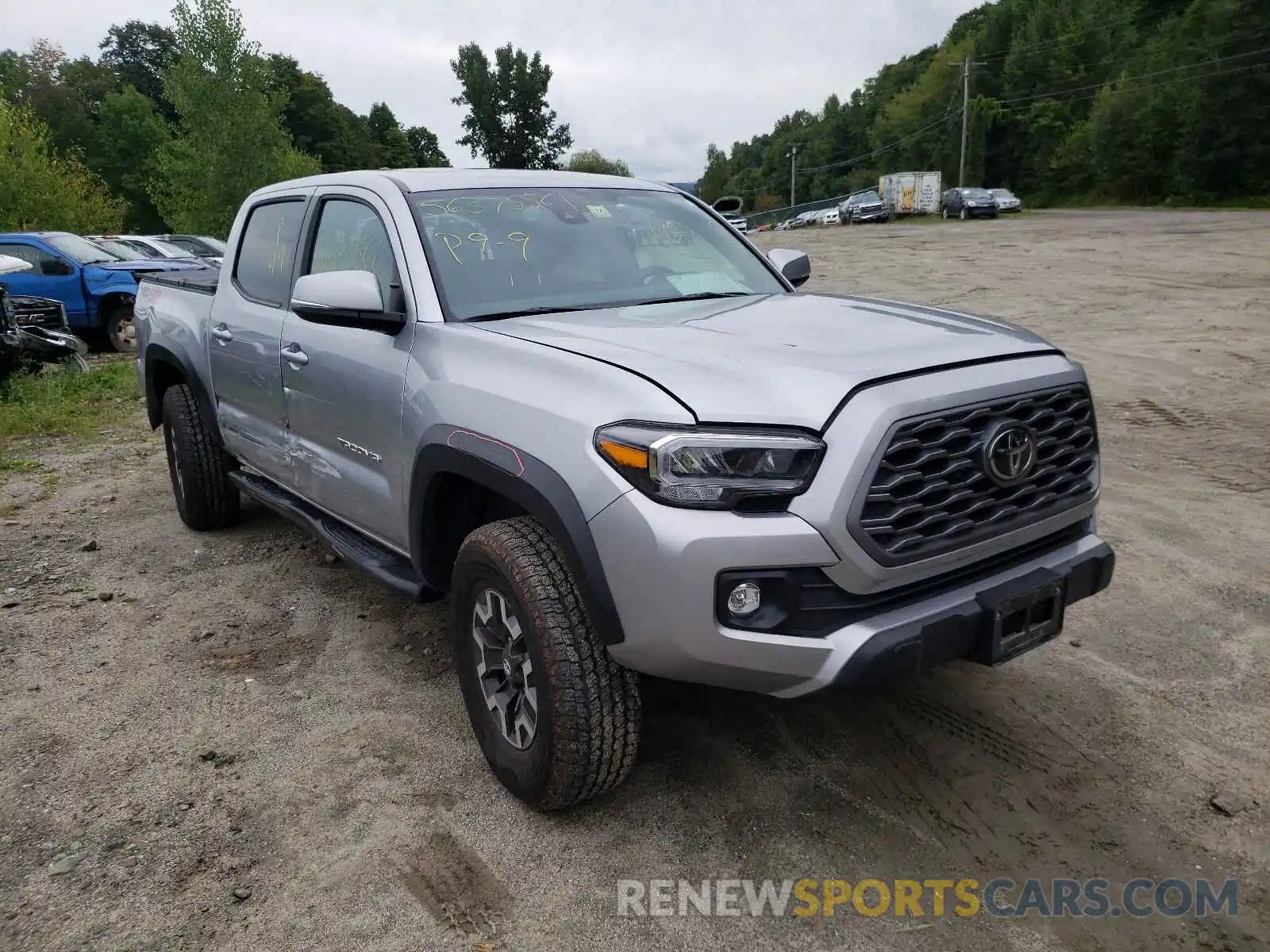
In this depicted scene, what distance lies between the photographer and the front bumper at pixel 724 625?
2.22 m

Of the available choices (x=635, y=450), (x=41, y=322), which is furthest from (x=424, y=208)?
(x=41, y=322)

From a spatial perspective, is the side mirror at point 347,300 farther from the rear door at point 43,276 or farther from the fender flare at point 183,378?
the rear door at point 43,276

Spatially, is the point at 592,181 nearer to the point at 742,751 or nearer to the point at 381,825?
the point at 742,751

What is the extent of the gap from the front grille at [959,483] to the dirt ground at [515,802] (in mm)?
539

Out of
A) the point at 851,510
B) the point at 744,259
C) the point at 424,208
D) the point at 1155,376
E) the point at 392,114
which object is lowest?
the point at 1155,376

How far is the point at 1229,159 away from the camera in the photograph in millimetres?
45594

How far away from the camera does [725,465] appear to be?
2270 mm

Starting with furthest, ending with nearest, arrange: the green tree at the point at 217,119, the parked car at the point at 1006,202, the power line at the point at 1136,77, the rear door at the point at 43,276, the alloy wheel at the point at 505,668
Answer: the power line at the point at 1136,77 → the parked car at the point at 1006,202 → the green tree at the point at 217,119 → the rear door at the point at 43,276 → the alloy wheel at the point at 505,668

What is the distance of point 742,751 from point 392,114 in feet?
369

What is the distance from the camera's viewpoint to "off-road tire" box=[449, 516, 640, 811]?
2.51m

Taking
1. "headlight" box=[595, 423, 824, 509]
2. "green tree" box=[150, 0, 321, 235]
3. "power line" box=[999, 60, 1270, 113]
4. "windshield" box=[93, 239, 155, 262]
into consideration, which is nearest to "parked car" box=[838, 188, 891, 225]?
"power line" box=[999, 60, 1270, 113]

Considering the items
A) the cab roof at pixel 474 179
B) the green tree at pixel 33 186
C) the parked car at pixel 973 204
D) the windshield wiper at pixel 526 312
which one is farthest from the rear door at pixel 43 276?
the parked car at pixel 973 204

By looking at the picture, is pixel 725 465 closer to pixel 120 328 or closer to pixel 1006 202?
pixel 120 328

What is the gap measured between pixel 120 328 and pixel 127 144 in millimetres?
60382
